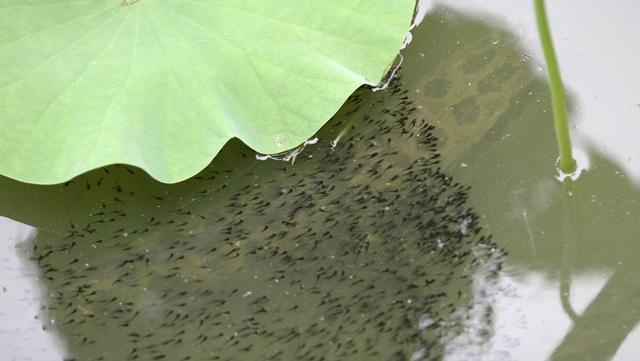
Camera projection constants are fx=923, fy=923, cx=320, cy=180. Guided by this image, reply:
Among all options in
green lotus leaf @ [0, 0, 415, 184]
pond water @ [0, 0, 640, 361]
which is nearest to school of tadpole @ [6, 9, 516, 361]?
pond water @ [0, 0, 640, 361]

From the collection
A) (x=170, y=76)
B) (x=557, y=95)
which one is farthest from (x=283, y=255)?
(x=557, y=95)

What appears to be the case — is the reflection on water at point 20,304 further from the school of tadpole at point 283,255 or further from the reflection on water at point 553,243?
the reflection on water at point 553,243

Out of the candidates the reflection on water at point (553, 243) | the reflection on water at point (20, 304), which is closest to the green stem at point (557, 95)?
the reflection on water at point (553, 243)

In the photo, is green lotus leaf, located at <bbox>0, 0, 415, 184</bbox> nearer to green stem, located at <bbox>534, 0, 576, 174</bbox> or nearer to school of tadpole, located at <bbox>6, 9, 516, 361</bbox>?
school of tadpole, located at <bbox>6, 9, 516, 361</bbox>

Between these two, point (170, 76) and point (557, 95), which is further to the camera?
point (170, 76)

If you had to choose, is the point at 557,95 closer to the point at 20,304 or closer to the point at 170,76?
the point at 170,76

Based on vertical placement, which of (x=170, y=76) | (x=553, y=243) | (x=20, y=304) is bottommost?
(x=553, y=243)

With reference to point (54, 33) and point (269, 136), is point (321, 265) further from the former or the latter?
point (54, 33)
